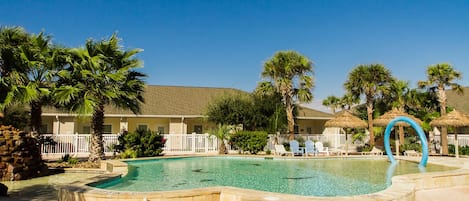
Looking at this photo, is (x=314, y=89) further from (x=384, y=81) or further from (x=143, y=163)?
Result: (x=143, y=163)

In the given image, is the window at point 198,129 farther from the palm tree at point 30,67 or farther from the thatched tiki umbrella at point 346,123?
the palm tree at point 30,67

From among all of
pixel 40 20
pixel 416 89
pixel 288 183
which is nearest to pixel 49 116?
pixel 40 20

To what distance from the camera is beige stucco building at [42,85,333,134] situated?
84.8 ft

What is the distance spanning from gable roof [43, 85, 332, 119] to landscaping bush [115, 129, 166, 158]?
21.9 feet

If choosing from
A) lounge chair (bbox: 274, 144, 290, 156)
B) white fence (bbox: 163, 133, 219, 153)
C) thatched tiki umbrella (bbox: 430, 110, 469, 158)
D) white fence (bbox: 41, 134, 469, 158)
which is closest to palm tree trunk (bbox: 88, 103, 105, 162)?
white fence (bbox: 41, 134, 469, 158)

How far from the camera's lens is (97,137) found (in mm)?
16141

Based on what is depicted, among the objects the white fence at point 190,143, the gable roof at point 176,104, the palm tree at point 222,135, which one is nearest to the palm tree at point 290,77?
the gable roof at point 176,104

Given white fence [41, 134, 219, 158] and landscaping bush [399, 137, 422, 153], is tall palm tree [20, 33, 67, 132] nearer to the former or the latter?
white fence [41, 134, 219, 158]

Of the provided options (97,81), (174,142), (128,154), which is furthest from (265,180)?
(174,142)

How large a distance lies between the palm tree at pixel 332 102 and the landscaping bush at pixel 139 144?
112 feet

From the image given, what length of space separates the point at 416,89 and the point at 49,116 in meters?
26.8

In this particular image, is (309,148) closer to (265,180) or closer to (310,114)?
(265,180)

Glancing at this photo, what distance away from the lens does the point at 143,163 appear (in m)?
17.1

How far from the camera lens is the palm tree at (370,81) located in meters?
23.7
